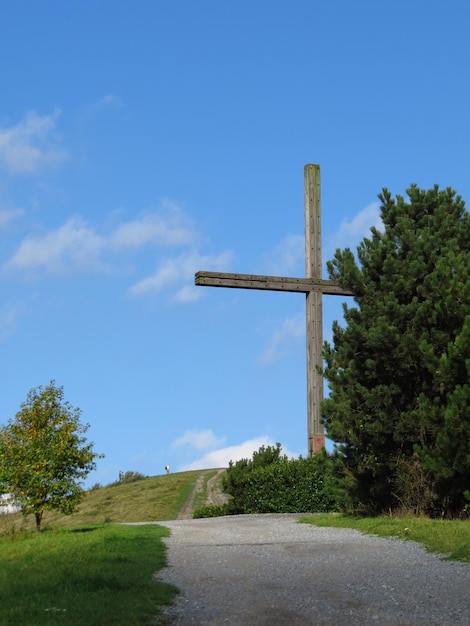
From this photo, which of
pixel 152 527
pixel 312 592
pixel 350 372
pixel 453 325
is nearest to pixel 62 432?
pixel 152 527

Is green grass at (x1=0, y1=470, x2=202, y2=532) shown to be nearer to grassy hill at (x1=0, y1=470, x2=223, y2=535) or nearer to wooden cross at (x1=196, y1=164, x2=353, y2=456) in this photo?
grassy hill at (x1=0, y1=470, x2=223, y2=535)

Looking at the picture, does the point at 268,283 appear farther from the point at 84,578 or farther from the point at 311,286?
the point at 84,578

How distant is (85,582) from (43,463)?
36.3ft

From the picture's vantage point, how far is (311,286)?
26375mm

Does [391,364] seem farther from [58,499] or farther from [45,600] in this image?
[45,600]

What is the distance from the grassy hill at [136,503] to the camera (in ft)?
97.3

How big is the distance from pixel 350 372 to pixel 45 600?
40.3ft

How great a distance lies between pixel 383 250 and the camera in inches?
811

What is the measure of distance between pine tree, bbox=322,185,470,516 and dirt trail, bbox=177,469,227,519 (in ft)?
36.0

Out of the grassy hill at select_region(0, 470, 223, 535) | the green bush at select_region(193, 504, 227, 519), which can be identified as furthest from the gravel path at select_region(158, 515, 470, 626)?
the grassy hill at select_region(0, 470, 223, 535)

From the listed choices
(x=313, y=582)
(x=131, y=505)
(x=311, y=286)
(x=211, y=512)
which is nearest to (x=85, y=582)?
(x=313, y=582)

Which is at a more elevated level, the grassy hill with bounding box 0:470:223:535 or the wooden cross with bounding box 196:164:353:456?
the wooden cross with bounding box 196:164:353:456

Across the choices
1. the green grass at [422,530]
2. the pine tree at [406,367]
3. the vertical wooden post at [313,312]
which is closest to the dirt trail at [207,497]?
the vertical wooden post at [313,312]

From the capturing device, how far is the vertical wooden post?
25828 millimetres
